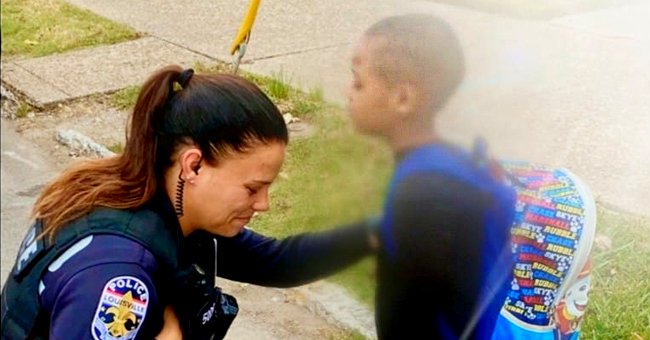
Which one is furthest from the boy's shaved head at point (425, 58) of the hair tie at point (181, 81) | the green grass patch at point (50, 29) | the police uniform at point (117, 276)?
the green grass patch at point (50, 29)

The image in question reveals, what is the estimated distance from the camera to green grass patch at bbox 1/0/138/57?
5.49 m

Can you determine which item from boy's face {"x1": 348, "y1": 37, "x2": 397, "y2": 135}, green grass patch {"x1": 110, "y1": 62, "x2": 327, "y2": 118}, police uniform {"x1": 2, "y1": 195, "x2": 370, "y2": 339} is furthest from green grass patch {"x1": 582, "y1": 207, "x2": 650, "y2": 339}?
boy's face {"x1": 348, "y1": 37, "x2": 397, "y2": 135}

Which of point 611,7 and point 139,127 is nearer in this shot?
point 611,7

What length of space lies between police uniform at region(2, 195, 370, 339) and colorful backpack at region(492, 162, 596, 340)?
0.24 metres

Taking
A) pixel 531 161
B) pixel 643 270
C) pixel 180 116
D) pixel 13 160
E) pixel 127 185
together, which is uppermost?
pixel 531 161

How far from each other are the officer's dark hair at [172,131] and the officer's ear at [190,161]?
0.01 meters

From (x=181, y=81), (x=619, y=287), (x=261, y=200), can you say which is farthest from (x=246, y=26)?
(x=619, y=287)

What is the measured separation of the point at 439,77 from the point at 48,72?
465 cm

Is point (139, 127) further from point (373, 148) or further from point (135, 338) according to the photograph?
point (373, 148)

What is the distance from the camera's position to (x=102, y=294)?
1.42m

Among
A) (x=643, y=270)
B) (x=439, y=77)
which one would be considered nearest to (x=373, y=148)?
(x=439, y=77)

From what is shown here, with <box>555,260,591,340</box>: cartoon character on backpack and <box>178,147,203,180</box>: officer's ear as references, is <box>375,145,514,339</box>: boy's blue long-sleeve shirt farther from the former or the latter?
<box>178,147,203,180</box>: officer's ear

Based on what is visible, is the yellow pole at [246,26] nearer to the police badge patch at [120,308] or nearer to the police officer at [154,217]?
the police officer at [154,217]

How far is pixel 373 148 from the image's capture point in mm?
1068
